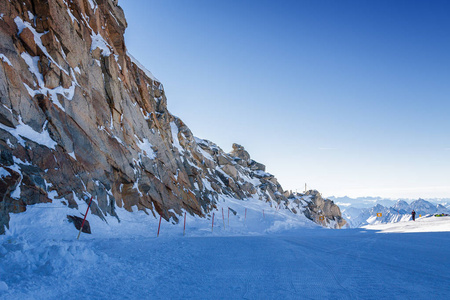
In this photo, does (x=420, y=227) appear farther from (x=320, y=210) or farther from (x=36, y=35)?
(x=320, y=210)

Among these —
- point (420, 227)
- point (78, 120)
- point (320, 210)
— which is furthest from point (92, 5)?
point (320, 210)

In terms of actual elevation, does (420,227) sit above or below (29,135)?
below

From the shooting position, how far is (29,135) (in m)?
13.3

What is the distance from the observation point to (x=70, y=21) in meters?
20.2

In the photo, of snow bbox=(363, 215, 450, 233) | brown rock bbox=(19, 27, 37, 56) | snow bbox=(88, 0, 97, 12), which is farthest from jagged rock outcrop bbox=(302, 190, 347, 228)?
brown rock bbox=(19, 27, 37, 56)

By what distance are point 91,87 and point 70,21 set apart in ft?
16.9

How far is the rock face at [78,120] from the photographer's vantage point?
500 inches

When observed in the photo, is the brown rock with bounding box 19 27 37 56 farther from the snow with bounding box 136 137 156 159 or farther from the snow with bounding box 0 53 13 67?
the snow with bounding box 136 137 156 159

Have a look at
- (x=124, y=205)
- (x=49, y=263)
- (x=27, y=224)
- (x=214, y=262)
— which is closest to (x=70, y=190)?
(x=27, y=224)

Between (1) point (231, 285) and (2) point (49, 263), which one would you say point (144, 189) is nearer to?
(2) point (49, 263)

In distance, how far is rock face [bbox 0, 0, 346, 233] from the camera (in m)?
12.7

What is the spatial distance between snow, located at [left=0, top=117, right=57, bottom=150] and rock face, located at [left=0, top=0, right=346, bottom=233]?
0.06 meters

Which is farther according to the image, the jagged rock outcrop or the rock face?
the jagged rock outcrop

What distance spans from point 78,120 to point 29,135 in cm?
448
